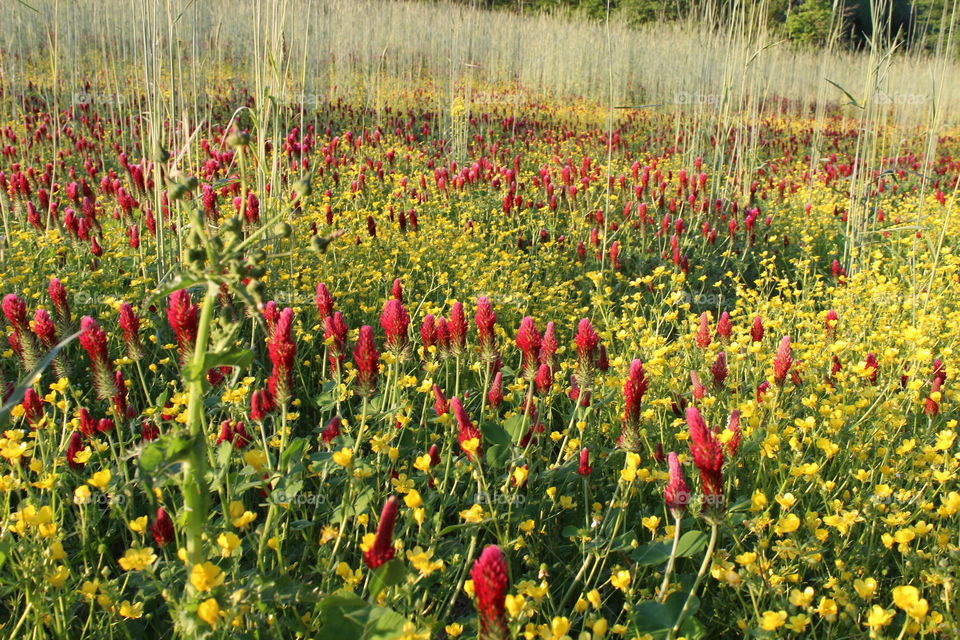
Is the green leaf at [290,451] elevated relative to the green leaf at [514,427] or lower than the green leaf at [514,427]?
elevated

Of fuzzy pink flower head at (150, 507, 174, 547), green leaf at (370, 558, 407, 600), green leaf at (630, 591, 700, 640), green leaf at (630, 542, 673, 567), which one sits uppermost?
green leaf at (370, 558, 407, 600)

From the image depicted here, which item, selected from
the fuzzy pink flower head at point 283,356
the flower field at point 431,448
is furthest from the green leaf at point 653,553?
the fuzzy pink flower head at point 283,356

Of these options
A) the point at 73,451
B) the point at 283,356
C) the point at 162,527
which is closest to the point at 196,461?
the point at 162,527

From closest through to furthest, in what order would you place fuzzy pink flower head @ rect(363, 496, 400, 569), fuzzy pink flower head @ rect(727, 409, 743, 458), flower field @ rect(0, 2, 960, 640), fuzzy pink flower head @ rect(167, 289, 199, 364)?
fuzzy pink flower head @ rect(363, 496, 400, 569), flower field @ rect(0, 2, 960, 640), fuzzy pink flower head @ rect(167, 289, 199, 364), fuzzy pink flower head @ rect(727, 409, 743, 458)

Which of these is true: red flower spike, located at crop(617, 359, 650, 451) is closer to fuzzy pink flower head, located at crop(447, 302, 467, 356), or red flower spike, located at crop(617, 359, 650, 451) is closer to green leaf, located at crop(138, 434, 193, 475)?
fuzzy pink flower head, located at crop(447, 302, 467, 356)

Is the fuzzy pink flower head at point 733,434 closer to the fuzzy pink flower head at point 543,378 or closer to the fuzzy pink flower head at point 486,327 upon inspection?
the fuzzy pink flower head at point 543,378

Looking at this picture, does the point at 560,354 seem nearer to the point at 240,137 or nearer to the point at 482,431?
the point at 482,431

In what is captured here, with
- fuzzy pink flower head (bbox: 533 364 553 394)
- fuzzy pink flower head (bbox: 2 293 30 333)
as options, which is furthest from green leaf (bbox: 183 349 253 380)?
fuzzy pink flower head (bbox: 2 293 30 333)

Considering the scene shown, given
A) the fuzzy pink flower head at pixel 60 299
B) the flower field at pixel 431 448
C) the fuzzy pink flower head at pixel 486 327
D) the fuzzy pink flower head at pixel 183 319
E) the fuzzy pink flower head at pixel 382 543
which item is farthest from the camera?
the fuzzy pink flower head at pixel 60 299

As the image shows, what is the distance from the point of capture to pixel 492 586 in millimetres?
1167

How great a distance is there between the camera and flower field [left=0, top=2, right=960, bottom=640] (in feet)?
4.67

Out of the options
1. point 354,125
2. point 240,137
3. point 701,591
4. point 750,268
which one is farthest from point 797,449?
point 354,125

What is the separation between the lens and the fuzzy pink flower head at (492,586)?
1.16m

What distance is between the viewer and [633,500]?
2.25m
